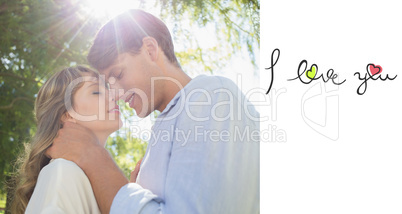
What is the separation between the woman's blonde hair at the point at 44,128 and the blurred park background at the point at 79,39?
52.8 inches

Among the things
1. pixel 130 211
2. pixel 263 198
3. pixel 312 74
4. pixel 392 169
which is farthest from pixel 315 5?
pixel 130 211

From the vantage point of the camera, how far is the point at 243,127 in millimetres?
922

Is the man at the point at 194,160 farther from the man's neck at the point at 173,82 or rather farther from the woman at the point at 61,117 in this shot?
the man's neck at the point at 173,82

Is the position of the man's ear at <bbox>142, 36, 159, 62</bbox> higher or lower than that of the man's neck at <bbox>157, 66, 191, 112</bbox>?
higher

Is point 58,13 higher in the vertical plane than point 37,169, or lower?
higher

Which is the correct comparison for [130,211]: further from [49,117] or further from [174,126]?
[49,117]

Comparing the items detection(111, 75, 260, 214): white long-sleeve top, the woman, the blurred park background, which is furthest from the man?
the blurred park background

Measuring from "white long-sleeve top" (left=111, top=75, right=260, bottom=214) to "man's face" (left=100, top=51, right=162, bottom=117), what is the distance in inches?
13.0

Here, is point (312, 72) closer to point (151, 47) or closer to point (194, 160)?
point (151, 47)

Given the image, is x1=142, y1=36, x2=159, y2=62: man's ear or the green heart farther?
the green heart

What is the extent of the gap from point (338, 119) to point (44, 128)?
151 cm

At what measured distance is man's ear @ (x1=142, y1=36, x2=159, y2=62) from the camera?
4.12 ft

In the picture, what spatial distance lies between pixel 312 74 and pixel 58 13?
6.86ft

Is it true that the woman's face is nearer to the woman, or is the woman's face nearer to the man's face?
the woman
